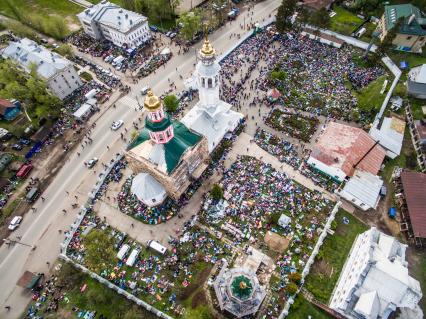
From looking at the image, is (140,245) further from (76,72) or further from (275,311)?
(76,72)

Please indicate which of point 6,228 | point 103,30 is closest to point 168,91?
point 103,30

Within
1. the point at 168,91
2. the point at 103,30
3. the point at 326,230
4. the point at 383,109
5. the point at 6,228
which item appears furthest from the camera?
the point at 103,30

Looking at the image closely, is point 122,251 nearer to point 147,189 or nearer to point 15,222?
point 147,189

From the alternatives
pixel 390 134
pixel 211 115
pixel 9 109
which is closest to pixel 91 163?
pixel 211 115

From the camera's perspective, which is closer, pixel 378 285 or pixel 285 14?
pixel 378 285

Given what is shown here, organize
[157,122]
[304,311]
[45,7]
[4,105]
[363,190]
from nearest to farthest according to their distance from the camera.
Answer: [304,311]
[157,122]
[363,190]
[4,105]
[45,7]

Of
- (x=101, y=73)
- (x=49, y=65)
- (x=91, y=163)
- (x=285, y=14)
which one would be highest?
(x=285, y=14)

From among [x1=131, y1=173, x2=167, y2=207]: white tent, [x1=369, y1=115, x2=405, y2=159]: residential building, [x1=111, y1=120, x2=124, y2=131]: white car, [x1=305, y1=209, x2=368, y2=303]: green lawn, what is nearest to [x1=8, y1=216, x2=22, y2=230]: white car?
[x1=131, y1=173, x2=167, y2=207]: white tent
